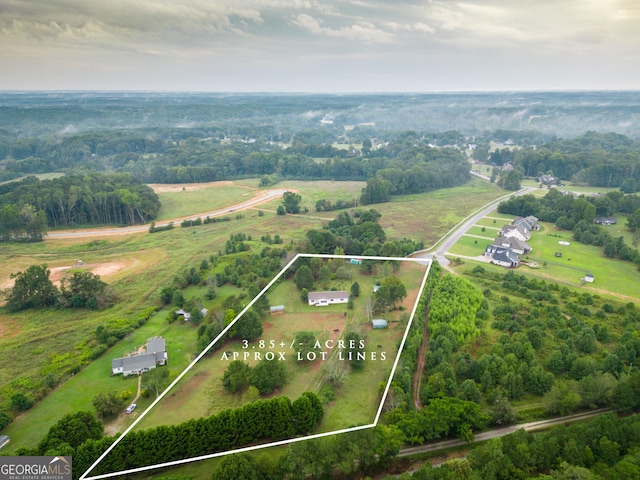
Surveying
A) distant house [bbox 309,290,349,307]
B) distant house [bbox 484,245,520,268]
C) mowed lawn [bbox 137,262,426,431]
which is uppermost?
distant house [bbox 309,290,349,307]

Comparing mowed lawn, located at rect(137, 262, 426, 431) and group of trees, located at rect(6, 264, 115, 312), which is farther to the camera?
group of trees, located at rect(6, 264, 115, 312)

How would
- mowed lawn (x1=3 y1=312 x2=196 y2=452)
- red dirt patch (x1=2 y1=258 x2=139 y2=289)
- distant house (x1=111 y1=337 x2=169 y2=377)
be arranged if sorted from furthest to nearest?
1. red dirt patch (x1=2 y1=258 x2=139 y2=289)
2. distant house (x1=111 y1=337 x2=169 y2=377)
3. mowed lawn (x1=3 y1=312 x2=196 y2=452)

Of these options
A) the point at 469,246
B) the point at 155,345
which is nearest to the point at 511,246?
the point at 469,246

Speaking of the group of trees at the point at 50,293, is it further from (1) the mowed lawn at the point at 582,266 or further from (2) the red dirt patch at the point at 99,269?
(1) the mowed lawn at the point at 582,266

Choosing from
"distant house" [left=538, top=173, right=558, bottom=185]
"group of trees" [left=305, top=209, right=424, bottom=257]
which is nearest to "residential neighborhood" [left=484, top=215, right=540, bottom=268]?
"group of trees" [left=305, top=209, right=424, bottom=257]

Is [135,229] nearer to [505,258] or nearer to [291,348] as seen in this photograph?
[505,258]

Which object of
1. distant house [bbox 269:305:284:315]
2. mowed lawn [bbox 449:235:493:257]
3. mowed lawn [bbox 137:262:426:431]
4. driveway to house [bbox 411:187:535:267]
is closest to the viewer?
mowed lawn [bbox 137:262:426:431]

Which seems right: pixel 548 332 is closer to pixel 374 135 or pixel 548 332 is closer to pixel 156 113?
pixel 374 135

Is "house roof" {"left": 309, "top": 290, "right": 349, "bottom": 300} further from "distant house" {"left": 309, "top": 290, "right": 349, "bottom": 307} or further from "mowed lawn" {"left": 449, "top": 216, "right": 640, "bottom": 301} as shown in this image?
"mowed lawn" {"left": 449, "top": 216, "right": 640, "bottom": 301}
